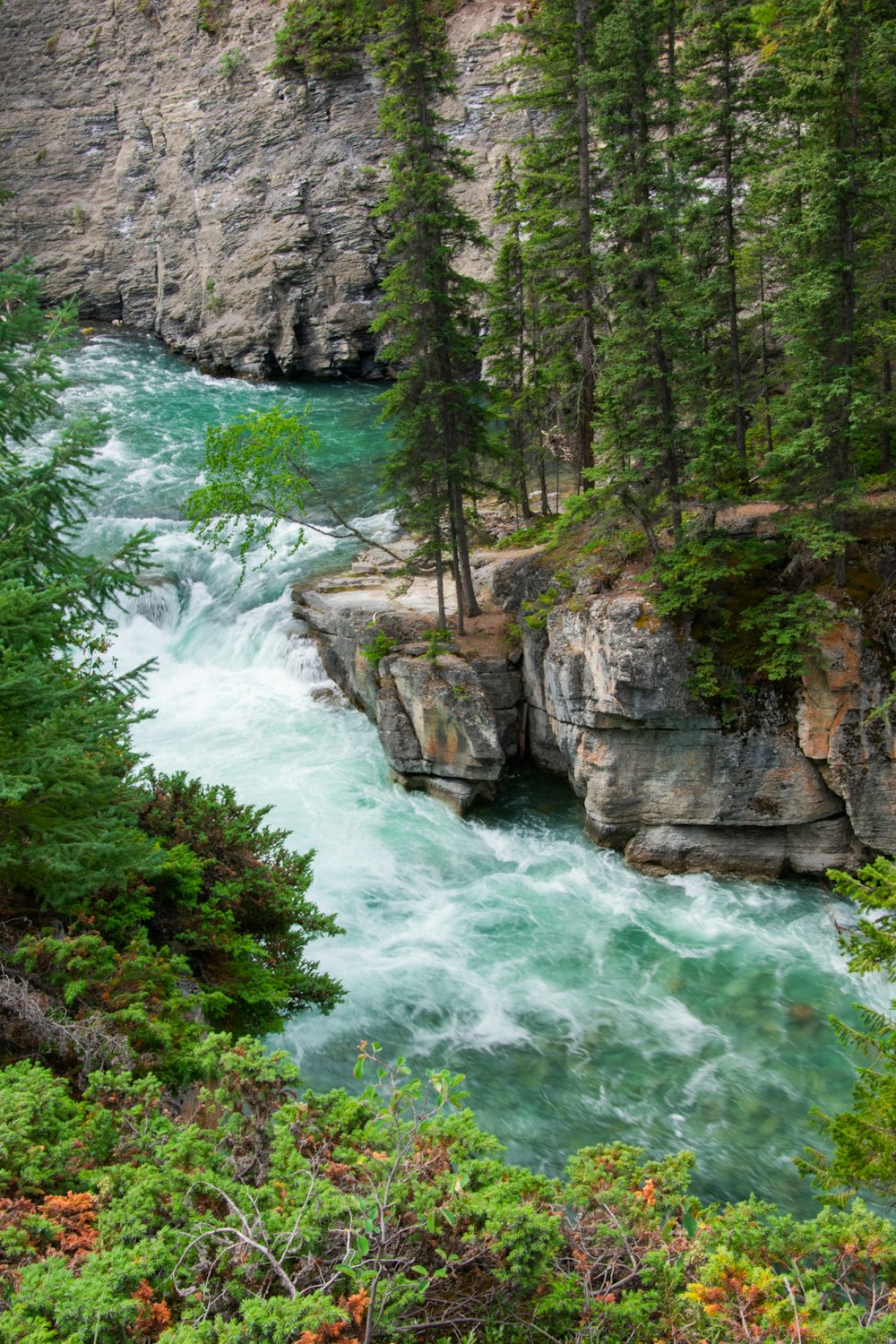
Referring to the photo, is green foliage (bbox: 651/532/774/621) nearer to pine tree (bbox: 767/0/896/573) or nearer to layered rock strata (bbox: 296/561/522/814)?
pine tree (bbox: 767/0/896/573)

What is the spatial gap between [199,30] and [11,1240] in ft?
211

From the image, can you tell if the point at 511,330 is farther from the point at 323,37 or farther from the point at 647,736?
the point at 323,37

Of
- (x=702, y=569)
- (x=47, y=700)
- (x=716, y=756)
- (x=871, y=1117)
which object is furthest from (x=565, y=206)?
(x=871, y=1117)

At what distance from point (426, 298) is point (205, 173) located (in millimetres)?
41139

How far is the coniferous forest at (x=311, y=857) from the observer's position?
488cm

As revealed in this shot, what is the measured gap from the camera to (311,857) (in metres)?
11.1

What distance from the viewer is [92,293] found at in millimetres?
53469

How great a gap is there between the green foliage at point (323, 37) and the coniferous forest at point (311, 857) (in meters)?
32.1

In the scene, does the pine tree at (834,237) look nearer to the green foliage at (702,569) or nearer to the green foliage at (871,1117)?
the green foliage at (702,569)

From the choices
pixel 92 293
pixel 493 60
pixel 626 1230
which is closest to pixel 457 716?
pixel 626 1230

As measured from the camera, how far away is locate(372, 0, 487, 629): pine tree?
672 inches

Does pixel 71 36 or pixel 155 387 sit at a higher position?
pixel 71 36

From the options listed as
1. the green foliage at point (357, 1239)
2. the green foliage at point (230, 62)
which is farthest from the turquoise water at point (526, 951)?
the green foliage at point (230, 62)

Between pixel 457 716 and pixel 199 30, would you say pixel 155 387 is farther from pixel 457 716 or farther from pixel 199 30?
pixel 457 716
